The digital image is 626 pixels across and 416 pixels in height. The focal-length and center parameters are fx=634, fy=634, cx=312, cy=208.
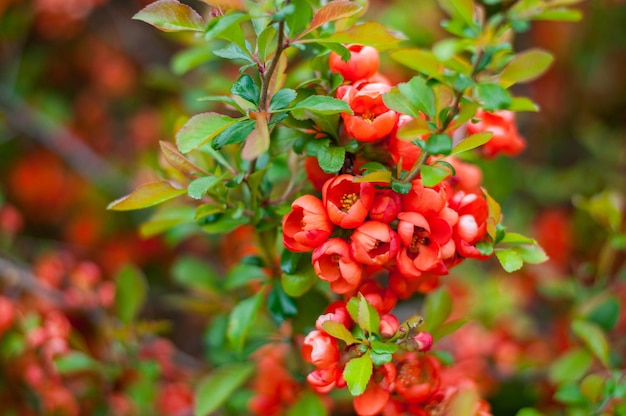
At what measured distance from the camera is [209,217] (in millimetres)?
952

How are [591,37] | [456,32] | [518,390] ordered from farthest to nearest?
1. [591,37]
2. [518,390]
3. [456,32]

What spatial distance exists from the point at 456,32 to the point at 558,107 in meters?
1.73

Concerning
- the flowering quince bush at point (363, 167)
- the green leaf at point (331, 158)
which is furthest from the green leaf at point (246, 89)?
the green leaf at point (331, 158)

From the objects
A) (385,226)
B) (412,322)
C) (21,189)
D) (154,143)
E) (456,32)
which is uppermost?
(456,32)

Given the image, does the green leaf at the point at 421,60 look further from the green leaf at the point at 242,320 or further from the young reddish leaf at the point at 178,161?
the green leaf at the point at 242,320

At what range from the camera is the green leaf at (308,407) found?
1144 mm

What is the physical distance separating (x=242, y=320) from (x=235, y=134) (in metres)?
0.37

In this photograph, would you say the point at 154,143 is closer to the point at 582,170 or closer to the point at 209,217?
the point at 209,217

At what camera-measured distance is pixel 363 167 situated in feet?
2.74

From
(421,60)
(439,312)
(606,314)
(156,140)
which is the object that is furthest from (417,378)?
(156,140)

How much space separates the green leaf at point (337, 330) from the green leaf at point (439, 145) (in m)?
0.25

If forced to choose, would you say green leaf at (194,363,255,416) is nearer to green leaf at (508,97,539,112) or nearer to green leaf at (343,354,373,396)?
green leaf at (343,354,373,396)

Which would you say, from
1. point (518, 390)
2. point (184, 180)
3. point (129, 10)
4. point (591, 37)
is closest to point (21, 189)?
point (129, 10)

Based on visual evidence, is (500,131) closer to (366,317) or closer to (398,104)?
(398,104)
